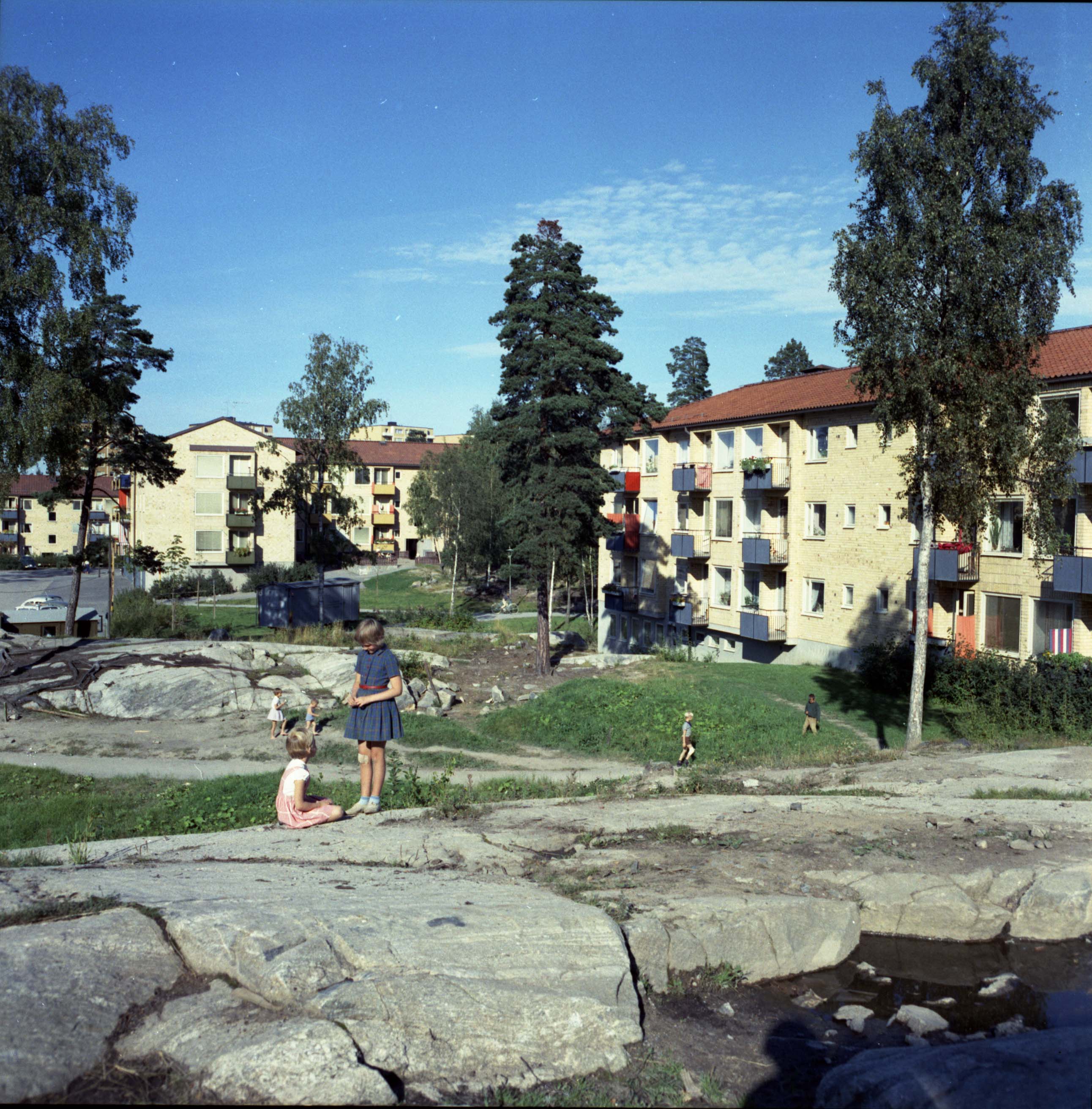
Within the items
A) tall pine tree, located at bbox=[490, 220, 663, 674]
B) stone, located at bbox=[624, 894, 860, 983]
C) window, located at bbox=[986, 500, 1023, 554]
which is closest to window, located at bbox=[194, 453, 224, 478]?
tall pine tree, located at bbox=[490, 220, 663, 674]

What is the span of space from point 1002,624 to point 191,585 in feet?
158

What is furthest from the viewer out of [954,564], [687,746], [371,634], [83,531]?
[83,531]

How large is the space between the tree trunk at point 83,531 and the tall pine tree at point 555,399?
1494 cm

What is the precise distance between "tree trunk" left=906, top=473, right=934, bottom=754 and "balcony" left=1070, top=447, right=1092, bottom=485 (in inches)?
301

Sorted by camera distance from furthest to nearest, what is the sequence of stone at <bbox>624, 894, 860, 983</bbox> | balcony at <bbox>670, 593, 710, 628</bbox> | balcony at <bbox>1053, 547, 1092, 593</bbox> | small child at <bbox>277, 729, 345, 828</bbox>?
1. balcony at <bbox>670, 593, 710, 628</bbox>
2. balcony at <bbox>1053, 547, 1092, 593</bbox>
3. small child at <bbox>277, 729, 345, 828</bbox>
4. stone at <bbox>624, 894, 860, 983</bbox>

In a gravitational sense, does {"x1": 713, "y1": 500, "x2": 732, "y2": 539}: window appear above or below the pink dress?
above

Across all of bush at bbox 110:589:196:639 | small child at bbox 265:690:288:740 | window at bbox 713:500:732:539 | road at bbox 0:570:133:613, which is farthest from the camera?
road at bbox 0:570:133:613

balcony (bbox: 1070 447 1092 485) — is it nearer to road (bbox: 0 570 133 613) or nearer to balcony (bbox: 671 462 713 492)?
balcony (bbox: 671 462 713 492)

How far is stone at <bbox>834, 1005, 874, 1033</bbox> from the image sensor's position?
5.84m

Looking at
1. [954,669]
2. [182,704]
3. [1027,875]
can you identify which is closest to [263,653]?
[182,704]

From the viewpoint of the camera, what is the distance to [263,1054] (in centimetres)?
415

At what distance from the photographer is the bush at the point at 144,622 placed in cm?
3403

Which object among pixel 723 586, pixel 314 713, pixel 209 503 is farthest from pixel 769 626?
pixel 209 503

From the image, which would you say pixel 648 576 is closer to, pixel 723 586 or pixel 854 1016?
pixel 723 586
